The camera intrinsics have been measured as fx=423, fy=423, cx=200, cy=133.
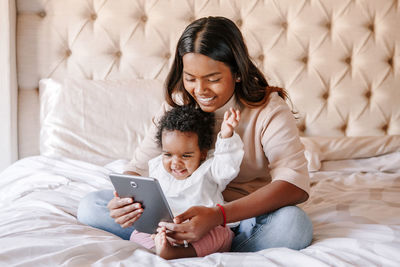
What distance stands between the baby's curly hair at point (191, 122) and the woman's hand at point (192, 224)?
277 mm

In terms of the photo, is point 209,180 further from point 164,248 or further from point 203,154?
point 164,248

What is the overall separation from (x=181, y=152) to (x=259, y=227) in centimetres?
29

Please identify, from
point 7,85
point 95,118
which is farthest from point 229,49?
point 7,85

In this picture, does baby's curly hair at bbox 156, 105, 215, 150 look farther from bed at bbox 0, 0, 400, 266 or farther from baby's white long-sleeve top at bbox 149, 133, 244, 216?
bed at bbox 0, 0, 400, 266

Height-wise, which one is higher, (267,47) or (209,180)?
(267,47)

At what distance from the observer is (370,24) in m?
1.94

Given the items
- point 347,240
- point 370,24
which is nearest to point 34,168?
point 347,240

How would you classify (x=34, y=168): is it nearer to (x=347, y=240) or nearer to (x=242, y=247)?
(x=242, y=247)

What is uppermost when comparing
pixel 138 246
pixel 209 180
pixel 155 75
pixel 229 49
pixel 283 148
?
pixel 229 49

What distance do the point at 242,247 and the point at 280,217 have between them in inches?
5.1

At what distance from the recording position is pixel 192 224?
0.92 m

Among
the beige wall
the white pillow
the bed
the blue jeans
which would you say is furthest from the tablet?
the beige wall

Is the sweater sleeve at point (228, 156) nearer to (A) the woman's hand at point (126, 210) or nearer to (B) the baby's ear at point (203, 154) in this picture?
(B) the baby's ear at point (203, 154)

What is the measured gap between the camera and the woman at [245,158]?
0.99 m
